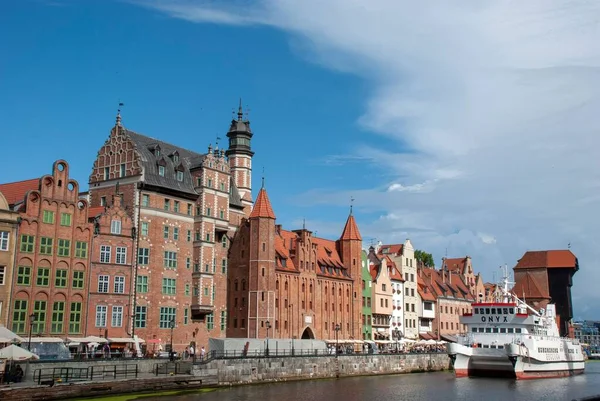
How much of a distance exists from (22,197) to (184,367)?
2461 cm

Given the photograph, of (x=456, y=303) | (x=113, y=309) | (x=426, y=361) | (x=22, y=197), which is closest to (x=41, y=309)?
(x=113, y=309)

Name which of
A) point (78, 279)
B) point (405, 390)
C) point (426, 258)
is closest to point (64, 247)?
point (78, 279)

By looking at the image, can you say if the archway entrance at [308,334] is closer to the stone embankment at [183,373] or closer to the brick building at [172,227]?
the stone embankment at [183,373]

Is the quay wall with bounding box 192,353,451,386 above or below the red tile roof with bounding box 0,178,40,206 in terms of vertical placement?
below

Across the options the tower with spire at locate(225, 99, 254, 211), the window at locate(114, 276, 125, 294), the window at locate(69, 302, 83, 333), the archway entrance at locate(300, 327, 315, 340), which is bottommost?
the archway entrance at locate(300, 327, 315, 340)

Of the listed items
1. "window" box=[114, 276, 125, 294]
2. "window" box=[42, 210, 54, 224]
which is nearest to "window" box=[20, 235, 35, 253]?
"window" box=[42, 210, 54, 224]

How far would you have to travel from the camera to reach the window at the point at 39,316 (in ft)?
202

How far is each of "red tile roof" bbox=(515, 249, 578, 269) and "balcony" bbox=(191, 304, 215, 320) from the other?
9886 centimetres

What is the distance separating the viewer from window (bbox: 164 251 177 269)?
244 feet

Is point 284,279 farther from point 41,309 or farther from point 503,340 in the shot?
point 41,309

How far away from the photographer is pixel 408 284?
113 meters

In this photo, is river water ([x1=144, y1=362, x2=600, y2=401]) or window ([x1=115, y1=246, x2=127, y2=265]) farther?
window ([x1=115, y1=246, x2=127, y2=265])

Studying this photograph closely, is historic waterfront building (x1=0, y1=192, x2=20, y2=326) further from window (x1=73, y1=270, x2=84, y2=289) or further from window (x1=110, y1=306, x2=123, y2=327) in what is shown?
window (x1=110, y1=306, x2=123, y2=327)

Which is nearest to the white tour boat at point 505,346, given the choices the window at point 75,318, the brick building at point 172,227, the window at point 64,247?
the brick building at point 172,227
